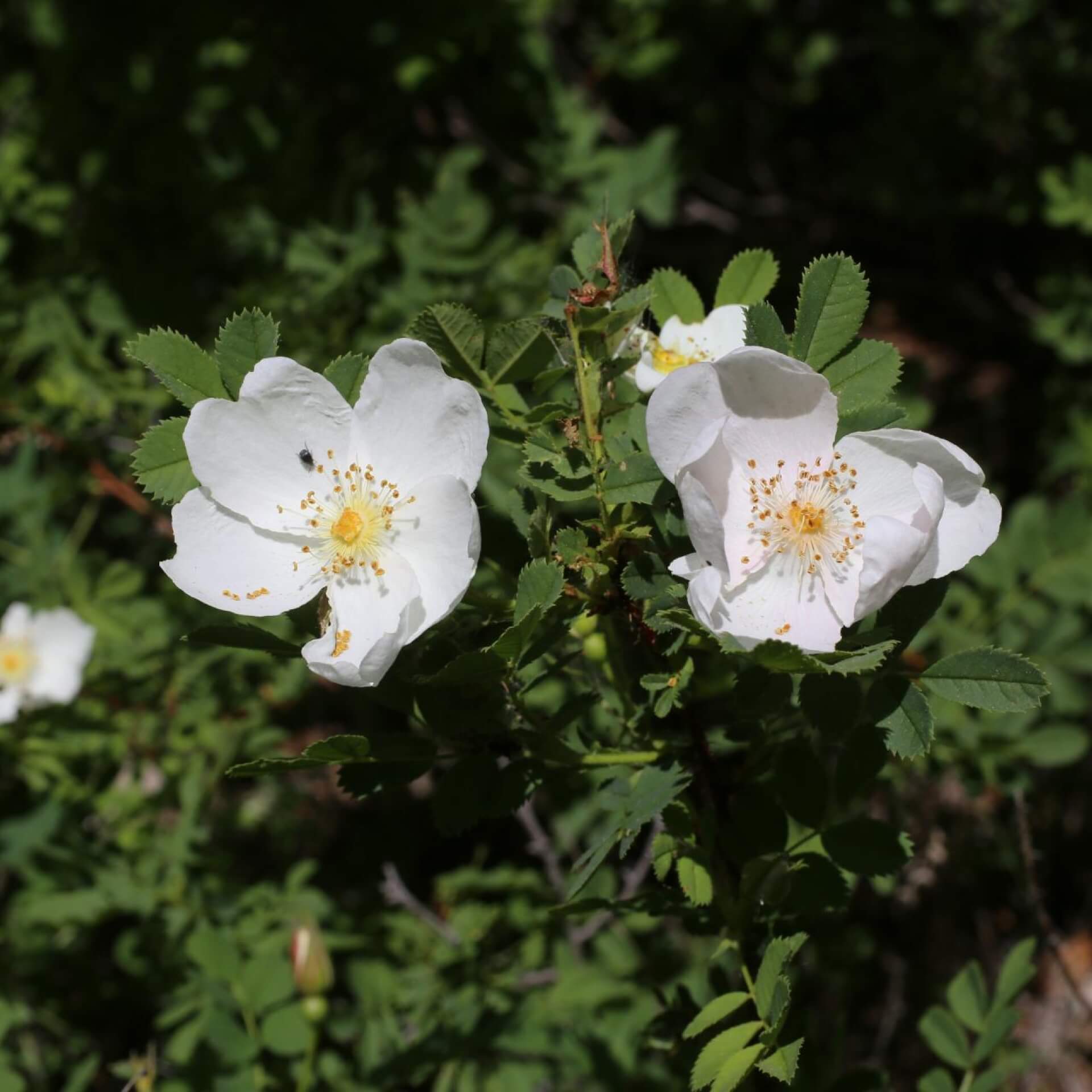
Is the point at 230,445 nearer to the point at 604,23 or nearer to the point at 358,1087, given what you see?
the point at 358,1087

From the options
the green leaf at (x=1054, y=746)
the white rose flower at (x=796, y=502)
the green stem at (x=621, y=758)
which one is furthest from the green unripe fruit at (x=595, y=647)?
the green leaf at (x=1054, y=746)

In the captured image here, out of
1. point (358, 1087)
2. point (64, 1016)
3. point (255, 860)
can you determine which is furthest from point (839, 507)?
point (255, 860)

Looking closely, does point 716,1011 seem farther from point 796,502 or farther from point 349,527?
point 349,527

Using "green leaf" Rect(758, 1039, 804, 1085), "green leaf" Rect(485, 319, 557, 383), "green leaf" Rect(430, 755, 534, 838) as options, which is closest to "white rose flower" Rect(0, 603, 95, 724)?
"green leaf" Rect(430, 755, 534, 838)

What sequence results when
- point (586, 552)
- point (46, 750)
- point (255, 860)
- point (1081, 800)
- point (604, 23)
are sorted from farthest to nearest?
point (604, 23)
point (255, 860)
point (1081, 800)
point (46, 750)
point (586, 552)

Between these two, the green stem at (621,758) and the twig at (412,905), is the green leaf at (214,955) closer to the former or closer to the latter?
the twig at (412,905)

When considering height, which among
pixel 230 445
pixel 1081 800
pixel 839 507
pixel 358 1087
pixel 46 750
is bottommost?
pixel 1081 800

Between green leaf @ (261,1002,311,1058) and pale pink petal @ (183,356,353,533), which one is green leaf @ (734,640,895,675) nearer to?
pale pink petal @ (183,356,353,533)
